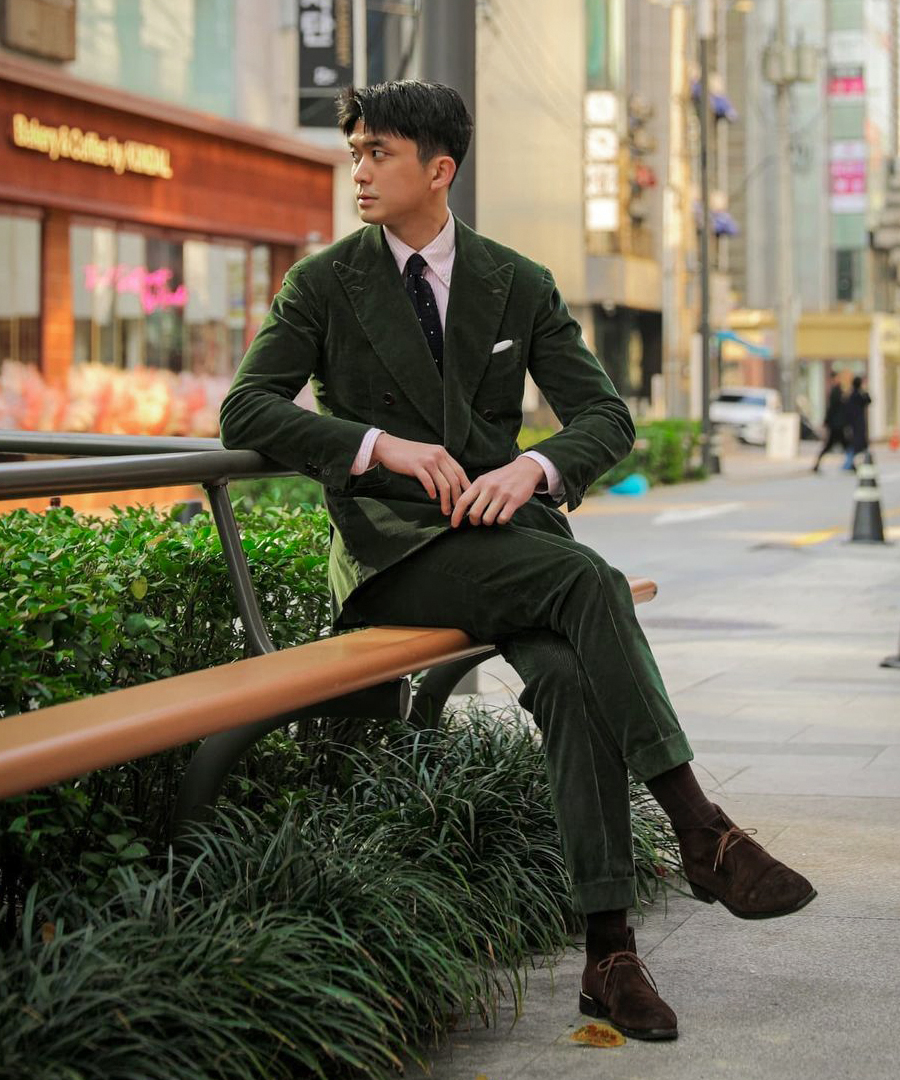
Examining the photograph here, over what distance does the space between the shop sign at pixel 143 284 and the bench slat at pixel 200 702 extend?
17.1m

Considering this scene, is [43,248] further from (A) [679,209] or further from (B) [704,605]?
(A) [679,209]

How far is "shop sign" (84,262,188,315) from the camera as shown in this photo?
20828 millimetres

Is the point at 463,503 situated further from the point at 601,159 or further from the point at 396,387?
the point at 601,159

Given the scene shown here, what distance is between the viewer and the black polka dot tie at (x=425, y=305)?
4.41m

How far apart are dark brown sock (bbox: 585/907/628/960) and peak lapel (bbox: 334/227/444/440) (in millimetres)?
1158

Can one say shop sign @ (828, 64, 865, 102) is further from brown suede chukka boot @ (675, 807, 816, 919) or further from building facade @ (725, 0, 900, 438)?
brown suede chukka boot @ (675, 807, 816, 919)

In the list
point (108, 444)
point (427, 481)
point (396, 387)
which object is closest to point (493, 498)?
point (427, 481)

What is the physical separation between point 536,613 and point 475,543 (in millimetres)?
242

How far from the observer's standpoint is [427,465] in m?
4.15

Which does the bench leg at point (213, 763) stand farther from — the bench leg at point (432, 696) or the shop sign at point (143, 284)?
the shop sign at point (143, 284)

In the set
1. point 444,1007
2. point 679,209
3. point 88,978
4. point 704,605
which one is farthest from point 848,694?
point 679,209

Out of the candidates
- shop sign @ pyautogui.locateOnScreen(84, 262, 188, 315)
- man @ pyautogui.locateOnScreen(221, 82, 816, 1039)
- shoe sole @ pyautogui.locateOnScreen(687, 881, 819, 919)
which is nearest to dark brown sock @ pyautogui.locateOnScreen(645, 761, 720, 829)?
man @ pyautogui.locateOnScreen(221, 82, 816, 1039)

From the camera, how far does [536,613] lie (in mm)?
3957

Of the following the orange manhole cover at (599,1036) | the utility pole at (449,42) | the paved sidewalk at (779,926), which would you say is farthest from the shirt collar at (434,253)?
the utility pole at (449,42)
